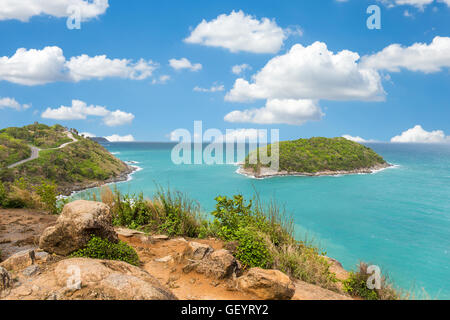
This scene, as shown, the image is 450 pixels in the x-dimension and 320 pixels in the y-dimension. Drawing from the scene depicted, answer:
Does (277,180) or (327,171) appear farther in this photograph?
(327,171)

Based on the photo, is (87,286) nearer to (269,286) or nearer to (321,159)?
(269,286)

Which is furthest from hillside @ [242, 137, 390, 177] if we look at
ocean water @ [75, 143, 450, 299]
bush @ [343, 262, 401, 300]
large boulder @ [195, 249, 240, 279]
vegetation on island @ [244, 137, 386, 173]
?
large boulder @ [195, 249, 240, 279]

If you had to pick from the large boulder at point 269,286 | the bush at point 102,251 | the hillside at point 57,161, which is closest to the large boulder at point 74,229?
the bush at point 102,251

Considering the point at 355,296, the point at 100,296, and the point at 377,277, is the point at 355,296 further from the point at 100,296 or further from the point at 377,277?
the point at 100,296

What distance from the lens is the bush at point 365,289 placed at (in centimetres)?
573

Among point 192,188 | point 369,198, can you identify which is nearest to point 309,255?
point 369,198

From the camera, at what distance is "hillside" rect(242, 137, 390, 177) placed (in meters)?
74.8

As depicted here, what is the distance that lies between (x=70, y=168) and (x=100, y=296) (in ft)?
195

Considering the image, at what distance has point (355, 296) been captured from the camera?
5898 millimetres

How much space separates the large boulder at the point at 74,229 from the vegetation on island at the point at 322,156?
69562 mm

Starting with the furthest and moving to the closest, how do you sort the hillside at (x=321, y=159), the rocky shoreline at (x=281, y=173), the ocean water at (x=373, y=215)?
the hillside at (x=321, y=159), the rocky shoreline at (x=281, y=173), the ocean water at (x=373, y=215)

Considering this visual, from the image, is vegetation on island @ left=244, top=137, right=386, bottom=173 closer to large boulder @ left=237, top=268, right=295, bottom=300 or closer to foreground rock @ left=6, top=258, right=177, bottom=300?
large boulder @ left=237, top=268, right=295, bottom=300

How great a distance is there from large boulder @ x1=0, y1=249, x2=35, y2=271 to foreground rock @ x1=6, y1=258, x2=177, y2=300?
1283 mm

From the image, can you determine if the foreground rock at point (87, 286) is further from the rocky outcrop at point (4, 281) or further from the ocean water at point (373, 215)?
the ocean water at point (373, 215)
